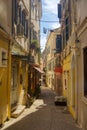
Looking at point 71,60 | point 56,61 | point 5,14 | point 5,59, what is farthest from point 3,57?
point 56,61

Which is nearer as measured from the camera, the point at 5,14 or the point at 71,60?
the point at 5,14

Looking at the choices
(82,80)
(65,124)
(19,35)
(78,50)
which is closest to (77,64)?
(78,50)

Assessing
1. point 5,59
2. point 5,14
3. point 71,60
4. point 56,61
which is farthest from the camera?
point 56,61

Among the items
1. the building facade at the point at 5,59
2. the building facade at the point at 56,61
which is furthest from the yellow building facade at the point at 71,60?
the building facade at the point at 56,61

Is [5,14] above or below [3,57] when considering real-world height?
above

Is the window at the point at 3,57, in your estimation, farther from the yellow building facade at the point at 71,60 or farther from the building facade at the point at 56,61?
the building facade at the point at 56,61

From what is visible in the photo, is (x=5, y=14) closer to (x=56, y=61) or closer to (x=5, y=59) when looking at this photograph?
(x=5, y=59)

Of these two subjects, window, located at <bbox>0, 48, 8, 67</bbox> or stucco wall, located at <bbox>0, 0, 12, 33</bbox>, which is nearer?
→ window, located at <bbox>0, 48, 8, 67</bbox>

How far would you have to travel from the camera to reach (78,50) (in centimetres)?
1305

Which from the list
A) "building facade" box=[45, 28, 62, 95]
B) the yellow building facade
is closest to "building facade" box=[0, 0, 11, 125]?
the yellow building facade

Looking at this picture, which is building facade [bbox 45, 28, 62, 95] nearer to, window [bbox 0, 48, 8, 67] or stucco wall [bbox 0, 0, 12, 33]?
stucco wall [bbox 0, 0, 12, 33]

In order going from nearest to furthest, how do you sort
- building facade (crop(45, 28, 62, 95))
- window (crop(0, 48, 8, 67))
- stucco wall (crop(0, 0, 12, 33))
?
window (crop(0, 48, 8, 67)), stucco wall (crop(0, 0, 12, 33)), building facade (crop(45, 28, 62, 95))

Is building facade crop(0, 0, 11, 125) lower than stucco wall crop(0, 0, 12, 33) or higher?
lower

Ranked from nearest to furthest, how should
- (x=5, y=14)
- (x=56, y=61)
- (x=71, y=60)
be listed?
(x=5, y=14)
(x=71, y=60)
(x=56, y=61)
